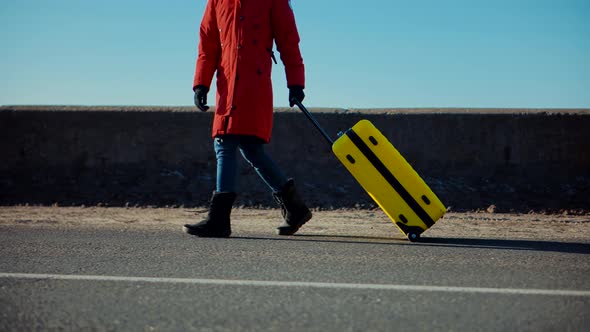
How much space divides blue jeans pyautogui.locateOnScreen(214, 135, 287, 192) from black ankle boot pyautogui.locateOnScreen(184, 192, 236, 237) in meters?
0.06

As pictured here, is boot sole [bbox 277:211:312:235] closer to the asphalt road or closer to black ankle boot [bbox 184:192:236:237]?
the asphalt road

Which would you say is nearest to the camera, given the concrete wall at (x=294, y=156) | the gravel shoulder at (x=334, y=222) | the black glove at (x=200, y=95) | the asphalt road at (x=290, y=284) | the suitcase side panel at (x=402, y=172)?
the asphalt road at (x=290, y=284)

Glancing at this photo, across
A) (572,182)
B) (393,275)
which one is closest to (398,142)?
(572,182)

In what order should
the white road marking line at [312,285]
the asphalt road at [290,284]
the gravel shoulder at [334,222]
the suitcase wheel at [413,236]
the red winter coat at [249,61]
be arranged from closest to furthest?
1. the asphalt road at [290,284]
2. the white road marking line at [312,285]
3. the suitcase wheel at [413,236]
4. the red winter coat at [249,61]
5. the gravel shoulder at [334,222]

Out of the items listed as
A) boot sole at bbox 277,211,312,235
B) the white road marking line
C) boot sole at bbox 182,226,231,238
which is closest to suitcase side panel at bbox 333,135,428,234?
boot sole at bbox 277,211,312,235

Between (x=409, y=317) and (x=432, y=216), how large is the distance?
218 centimetres

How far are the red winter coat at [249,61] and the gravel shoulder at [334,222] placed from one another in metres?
0.93

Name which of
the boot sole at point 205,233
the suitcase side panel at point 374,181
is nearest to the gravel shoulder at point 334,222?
the boot sole at point 205,233

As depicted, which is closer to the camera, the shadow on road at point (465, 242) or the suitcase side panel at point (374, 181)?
the shadow on road at point (465, 242)

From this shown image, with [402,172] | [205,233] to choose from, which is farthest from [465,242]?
[205,233]

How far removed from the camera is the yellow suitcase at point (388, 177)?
4.91 meters

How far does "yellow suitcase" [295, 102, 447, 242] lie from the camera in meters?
4.91

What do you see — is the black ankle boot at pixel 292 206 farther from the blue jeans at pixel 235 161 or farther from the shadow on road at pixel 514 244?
the shadow on road at pixel 514 244

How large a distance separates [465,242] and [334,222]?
6.12 feet
